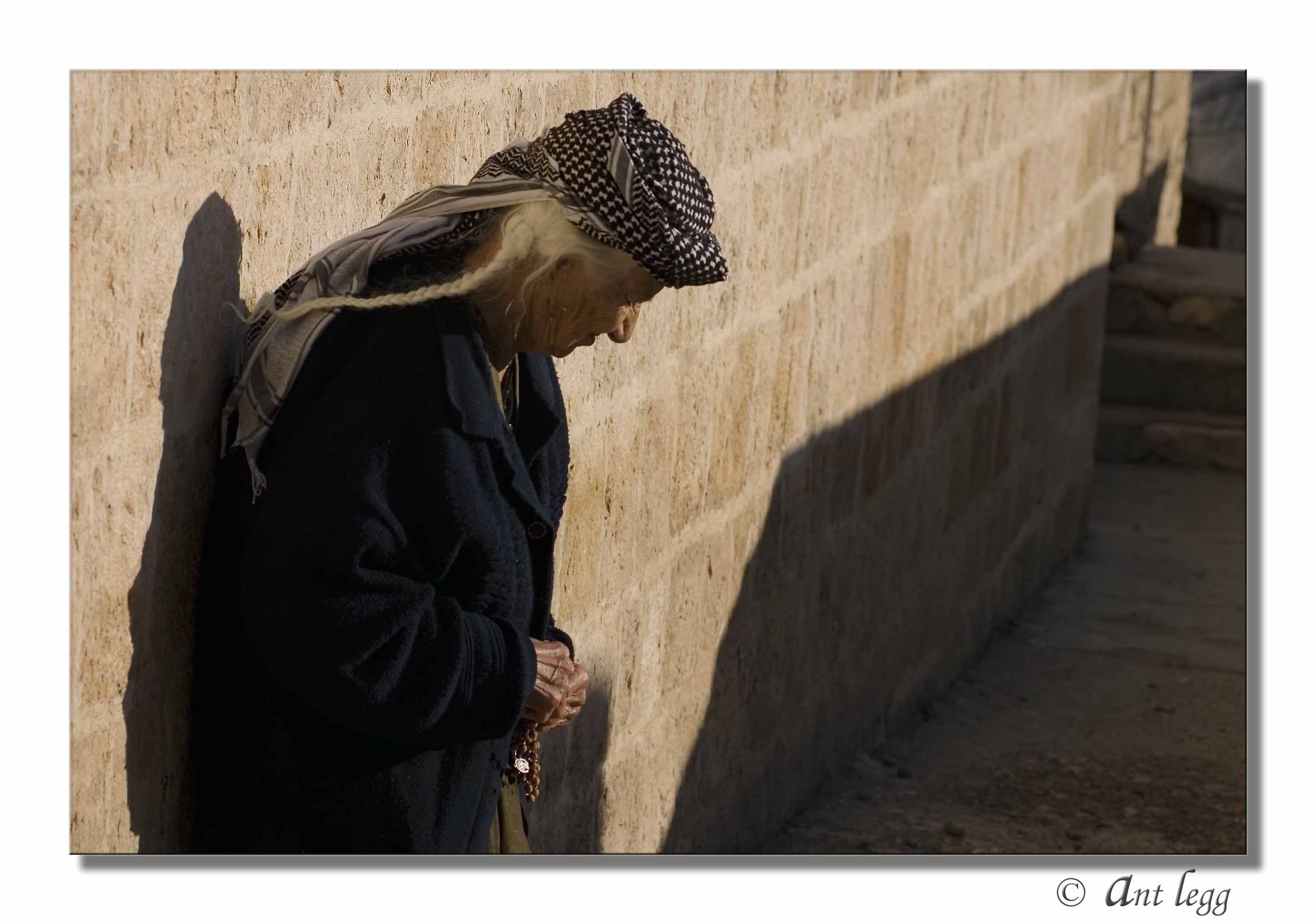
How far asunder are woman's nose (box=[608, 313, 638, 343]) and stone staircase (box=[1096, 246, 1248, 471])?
7.01m

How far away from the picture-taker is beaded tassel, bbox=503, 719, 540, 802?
2.18m

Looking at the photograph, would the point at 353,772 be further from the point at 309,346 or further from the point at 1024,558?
the point at 1024,558

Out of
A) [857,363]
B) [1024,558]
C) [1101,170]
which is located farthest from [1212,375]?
[857,363]

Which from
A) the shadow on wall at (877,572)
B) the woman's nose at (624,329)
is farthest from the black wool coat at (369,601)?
the shadow on wall at (877,572)

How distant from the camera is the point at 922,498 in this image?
4910 millimetres

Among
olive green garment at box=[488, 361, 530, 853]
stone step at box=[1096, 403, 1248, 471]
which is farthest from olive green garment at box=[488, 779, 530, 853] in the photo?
stone step at box=[1096, 403, 1248, 471]

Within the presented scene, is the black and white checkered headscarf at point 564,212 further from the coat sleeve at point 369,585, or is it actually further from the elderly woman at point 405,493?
the coat sleeve at point 369,585

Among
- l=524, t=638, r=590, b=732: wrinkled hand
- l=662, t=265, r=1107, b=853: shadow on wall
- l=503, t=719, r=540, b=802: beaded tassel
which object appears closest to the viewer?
l=524, t=638, r=590, b=732: wrinkled hand

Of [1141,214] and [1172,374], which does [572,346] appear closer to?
[1172,374]

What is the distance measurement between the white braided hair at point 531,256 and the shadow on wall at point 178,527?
0.28 feet

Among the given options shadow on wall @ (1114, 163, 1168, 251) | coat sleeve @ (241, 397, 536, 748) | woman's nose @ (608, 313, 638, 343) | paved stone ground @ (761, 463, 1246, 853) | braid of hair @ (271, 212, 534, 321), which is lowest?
paved stone ground @ (761, 463, 1246, 853)

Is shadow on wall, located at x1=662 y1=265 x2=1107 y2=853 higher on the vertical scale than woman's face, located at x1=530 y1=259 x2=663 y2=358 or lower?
lower

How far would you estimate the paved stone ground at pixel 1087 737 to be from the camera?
4.30 meters

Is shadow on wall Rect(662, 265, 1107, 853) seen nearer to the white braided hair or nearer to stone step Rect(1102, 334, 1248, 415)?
the white braided hair
